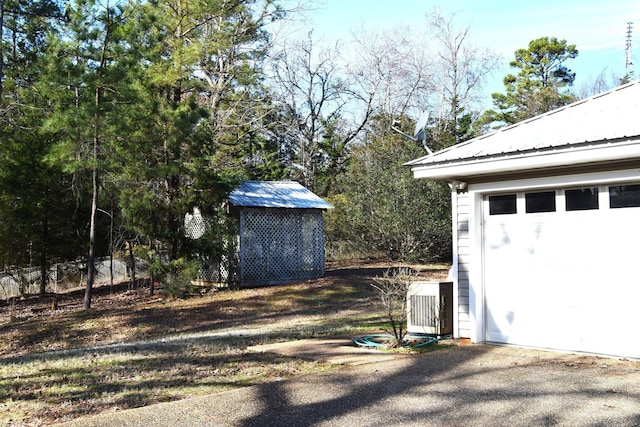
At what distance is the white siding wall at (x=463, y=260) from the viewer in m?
8.57

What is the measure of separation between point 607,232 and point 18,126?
1520 centimetres

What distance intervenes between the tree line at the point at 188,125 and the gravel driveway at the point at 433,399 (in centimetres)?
946

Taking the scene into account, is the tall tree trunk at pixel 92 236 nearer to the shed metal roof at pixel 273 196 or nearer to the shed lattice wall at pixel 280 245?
the shed metal roof at pixel 273 196

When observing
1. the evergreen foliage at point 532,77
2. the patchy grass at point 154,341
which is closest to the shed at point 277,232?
the patchy grass at point 154,341

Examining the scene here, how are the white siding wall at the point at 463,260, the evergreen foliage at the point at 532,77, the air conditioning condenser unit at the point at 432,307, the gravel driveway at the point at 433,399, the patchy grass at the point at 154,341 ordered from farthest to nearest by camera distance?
the evergreen foliage at the point at 532,77, the air conditioning condenser unit at the point at 432,307, the white siding wall at the point at 463,260, the patchy grass at the point at 154,341, the gravel driveway at the point at 433,399

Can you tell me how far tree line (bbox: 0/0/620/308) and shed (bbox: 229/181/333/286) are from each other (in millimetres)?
801

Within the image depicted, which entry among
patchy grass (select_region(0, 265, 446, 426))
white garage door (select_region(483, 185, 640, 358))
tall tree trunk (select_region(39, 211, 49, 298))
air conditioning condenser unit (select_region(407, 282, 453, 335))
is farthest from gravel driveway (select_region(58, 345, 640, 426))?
tall tree trunk (select_region(39, 211, 49, 298))

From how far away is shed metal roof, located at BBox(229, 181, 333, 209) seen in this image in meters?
18.0

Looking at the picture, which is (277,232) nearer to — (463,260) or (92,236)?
(92,236)

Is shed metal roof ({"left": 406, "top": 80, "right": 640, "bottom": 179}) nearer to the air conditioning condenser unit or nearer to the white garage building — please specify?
the white garage building

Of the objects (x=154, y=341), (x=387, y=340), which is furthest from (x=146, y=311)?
(x=387, y=340)

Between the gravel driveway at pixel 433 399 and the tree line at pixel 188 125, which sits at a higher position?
the tree line at pixel 188 125

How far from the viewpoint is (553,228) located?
7762 mm

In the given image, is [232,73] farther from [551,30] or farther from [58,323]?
[551,30]
